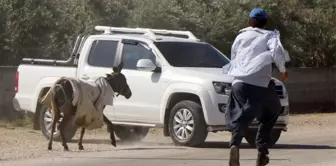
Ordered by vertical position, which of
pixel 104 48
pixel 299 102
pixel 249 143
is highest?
pixel 104 48

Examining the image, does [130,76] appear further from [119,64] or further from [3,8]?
[3,8]

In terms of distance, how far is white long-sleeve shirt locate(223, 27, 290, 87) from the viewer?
31.3 ft

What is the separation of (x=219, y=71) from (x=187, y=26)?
7779mm

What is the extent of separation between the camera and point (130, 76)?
49.8 feet

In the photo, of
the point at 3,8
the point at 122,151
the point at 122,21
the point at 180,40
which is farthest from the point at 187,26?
the point at 122,151

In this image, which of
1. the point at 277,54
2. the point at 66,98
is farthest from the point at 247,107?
the point at 66,98

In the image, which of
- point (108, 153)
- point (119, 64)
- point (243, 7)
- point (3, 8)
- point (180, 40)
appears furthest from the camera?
point (243, 7)

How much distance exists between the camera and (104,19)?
2191 centimetres

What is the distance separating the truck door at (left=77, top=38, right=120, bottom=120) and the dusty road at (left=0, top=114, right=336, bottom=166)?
1227 mm

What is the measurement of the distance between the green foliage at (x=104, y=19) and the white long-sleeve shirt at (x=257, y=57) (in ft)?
38.5

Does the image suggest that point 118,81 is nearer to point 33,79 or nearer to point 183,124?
point 183,124

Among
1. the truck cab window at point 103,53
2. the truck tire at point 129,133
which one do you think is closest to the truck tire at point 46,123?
the truck tire at point 129,133

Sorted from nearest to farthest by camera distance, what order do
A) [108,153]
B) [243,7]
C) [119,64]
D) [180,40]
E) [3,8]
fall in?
1. [108,153]
2. [119,64]
3. [180,40]
4. [3,8]
5. [243,7]

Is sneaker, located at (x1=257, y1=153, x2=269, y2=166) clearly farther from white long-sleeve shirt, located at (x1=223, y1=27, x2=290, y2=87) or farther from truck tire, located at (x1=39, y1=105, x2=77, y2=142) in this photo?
truck tire, located at (x1=39, y1=105, x2=77, y2=142)
